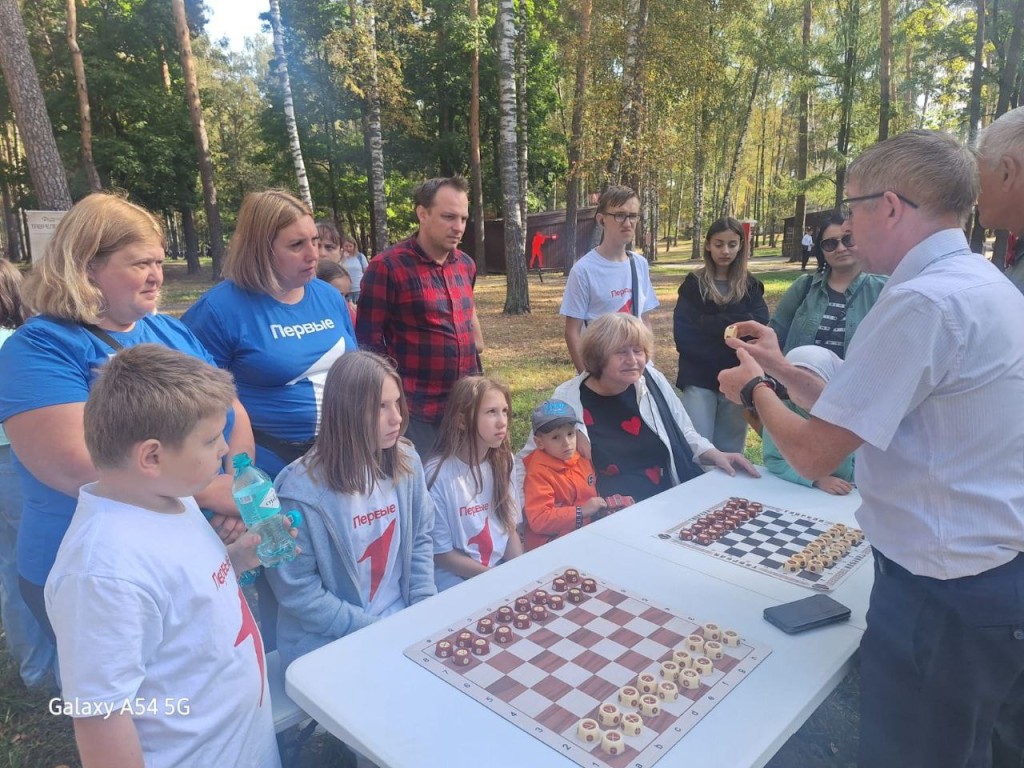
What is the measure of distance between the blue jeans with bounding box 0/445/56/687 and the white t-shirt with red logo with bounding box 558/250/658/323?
9.71ft

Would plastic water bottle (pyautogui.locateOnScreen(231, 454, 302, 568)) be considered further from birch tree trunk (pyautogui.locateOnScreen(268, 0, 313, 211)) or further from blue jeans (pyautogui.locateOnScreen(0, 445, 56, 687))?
birch tree trunk (pyautogui.locateOnScreen(268, 0, 313, 211))

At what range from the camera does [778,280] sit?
17.1 metres

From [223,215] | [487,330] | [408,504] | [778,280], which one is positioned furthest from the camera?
[223,215]

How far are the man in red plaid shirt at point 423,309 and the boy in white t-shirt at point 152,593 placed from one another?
1742 millimetres

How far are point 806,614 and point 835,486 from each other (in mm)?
1124

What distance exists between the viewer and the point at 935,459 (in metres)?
1.39

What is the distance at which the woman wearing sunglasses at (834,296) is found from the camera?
340 centimetres

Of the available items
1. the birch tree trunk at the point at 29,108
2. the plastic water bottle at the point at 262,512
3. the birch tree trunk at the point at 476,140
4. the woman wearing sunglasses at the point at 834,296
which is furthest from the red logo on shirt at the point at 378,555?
the birch tree trunk at the point at 476,140

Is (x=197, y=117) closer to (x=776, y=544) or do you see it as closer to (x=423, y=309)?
(x=423, y=309)

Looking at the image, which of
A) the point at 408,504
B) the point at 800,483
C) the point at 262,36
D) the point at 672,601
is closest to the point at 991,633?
the point at 672,601

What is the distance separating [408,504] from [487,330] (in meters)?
8.47

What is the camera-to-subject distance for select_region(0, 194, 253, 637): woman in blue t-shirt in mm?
1606

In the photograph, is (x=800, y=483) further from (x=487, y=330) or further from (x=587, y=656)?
(x=487, y=330)

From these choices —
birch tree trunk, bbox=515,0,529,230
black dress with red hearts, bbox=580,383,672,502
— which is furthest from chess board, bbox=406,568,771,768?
birch tree trunk, bbox=515,0,529,230
